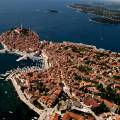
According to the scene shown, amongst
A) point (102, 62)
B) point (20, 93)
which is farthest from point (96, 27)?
point (20, 93)

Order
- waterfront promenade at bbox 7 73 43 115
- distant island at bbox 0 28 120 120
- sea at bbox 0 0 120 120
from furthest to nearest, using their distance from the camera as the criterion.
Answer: sea at bbox 0 0 120 120, distant island at bbox 0 28 120 120, waterfront promenade at bbox 7 73 43 115

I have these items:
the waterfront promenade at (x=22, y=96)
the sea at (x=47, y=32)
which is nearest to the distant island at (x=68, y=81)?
the waterfront promenade at (x=22, y=96)

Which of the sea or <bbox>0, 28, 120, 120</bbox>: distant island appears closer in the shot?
<bbox>0, 28, 120, 120</bbox>: distant island

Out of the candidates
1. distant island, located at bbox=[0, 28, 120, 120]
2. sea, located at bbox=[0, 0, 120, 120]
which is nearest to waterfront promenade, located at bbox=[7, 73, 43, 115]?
distant island, located at bbox=[0, 28, 120, 120]

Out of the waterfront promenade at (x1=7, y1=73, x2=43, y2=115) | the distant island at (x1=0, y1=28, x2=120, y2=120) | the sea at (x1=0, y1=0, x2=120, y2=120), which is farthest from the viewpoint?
the sea at (x1=0, y1=0, x2=120, y2=120)

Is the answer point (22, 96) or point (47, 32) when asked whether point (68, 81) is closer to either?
point (22, 96)

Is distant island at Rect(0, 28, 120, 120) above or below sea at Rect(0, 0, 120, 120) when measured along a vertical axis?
above

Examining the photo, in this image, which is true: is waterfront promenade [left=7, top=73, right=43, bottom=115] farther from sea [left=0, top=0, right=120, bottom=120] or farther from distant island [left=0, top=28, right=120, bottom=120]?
sea [left=0, top=0, right=120, bottom=120]

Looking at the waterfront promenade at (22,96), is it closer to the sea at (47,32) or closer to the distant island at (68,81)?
the distant island at (68,81)
